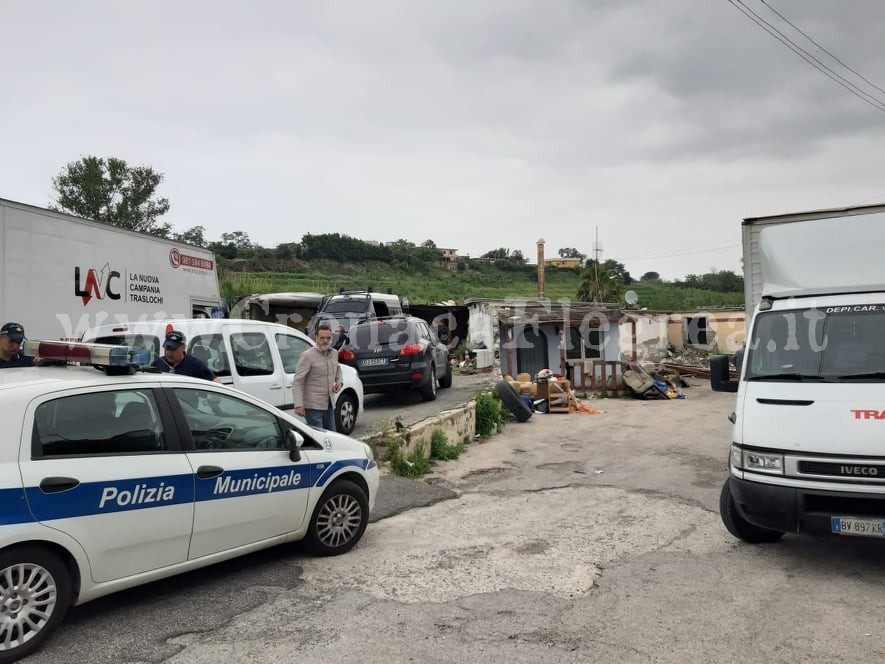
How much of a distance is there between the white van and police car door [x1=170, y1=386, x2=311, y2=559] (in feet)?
9.67

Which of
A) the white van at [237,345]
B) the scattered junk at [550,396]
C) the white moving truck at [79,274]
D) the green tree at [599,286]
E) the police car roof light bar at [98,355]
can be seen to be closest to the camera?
the police car roof light bar at [98,355]

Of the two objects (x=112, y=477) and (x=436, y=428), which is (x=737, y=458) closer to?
(x=112, y=477)

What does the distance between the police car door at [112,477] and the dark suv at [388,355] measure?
25.8 ft

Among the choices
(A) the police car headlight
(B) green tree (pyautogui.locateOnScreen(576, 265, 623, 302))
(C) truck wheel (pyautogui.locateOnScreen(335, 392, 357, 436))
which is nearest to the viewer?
(A) the police car headlight

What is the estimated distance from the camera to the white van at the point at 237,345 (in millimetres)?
7680

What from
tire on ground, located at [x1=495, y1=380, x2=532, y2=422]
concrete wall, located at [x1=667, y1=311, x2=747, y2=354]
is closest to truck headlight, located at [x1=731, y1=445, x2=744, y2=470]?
tire on ground, located at [x1=495, y1=380, x2=532, y2=422]

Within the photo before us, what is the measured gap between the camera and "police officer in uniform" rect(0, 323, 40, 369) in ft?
20.9

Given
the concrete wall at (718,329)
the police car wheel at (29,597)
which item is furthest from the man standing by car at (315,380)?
the concrete wall at (718,329)

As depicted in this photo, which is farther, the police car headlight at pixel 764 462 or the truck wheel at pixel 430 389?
the truck wheel at pixel 430 389

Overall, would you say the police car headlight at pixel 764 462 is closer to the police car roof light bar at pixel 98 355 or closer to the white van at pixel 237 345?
the police car roof light bar at pixel 98 355

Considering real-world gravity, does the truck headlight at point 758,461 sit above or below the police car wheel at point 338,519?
above

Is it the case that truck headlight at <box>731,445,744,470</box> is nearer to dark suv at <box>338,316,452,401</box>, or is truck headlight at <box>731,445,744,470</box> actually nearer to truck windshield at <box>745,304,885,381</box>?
truck windshield at <box>745,304,885,381</box>

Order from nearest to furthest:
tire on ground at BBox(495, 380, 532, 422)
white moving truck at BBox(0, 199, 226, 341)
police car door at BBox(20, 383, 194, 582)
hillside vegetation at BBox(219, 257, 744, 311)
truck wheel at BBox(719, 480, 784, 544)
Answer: police car door at BBox(20, 383, 194, 582), truck wheel at BBox(719, 480, 784, 544), white moving truck at BBox(0, 199, 226, 341), tire on ground at BBox(495, 380, 532, 422), hillside vegetation at BBox(219, 257, 744, 311)

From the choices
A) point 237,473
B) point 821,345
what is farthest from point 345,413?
point 821,345
